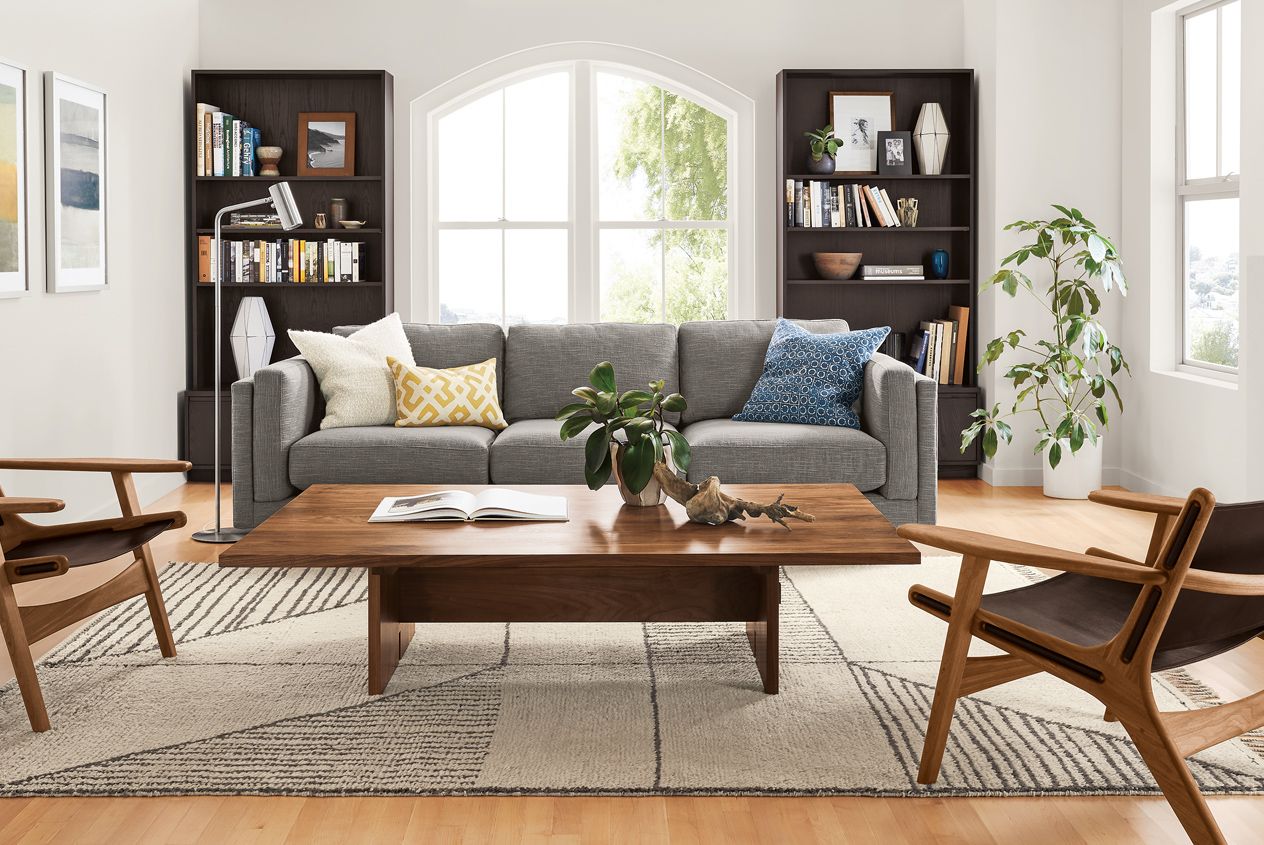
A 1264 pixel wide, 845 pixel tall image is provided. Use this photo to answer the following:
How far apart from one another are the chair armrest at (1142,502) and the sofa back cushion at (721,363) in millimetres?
2482

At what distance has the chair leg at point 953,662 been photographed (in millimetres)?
2424

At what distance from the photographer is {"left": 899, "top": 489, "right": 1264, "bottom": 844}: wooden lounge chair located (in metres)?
2.16

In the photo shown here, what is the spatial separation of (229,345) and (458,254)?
134 cm

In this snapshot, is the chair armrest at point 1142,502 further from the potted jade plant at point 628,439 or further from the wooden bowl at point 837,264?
the wooden bowl at point 837,264

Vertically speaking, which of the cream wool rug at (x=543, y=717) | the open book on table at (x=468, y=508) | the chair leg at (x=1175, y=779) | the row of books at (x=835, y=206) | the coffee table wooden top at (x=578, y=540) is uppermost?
the row of books at (x=835, y=206)

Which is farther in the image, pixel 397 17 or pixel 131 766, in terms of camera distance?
pixel 397 17

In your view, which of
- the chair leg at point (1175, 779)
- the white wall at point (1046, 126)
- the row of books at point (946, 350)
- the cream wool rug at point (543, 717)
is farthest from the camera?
the row of books at point (946, 350)

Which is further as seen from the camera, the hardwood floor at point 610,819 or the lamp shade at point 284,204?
the lamp shade at point 284,204

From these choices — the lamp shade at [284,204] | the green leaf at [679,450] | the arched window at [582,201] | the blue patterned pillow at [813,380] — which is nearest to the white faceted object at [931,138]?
the arched window at [582,201]

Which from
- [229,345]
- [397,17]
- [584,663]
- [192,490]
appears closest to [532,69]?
[397,17]

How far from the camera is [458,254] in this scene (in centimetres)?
695

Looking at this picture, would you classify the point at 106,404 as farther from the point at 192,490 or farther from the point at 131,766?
the point at 131,766

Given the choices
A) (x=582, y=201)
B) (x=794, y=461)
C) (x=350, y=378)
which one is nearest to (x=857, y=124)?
(x=582, y=201)

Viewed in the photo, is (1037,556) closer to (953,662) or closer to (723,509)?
(953,662)
